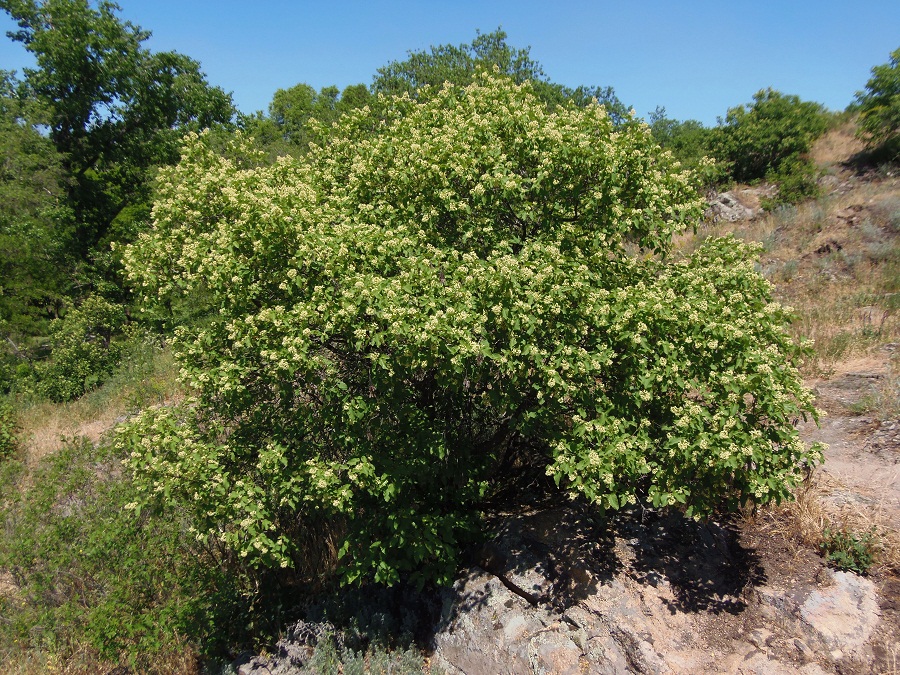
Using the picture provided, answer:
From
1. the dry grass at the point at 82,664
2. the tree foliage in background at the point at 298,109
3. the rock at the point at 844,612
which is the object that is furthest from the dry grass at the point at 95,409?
the tree foliage in background at the point at 298,109

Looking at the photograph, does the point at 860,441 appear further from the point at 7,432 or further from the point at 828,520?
the point at 7,432

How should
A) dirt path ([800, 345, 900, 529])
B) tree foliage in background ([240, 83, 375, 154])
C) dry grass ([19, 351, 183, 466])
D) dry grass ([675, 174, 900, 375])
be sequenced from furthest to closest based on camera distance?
tree foliage in background ([240, 83, 375, 154])
dry grass ([19, 351, 183, 466])
dry grass ([675, 174, 900, 375])
dirt path ([800, 345, 900, 529])

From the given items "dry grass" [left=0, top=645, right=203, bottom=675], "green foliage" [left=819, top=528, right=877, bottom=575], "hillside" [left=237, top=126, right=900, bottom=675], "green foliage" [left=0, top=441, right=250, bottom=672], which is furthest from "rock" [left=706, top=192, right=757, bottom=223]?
"dry grass" [left=0, top=645, right=203, bottom=675]

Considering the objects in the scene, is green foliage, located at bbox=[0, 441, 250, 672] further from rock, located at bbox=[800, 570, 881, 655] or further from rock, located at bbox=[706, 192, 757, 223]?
rock, located at bbox=[706, 192, 757, 223]

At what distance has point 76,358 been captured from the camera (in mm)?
14812

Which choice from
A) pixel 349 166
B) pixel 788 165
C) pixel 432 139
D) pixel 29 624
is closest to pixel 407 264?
pixel 432 139

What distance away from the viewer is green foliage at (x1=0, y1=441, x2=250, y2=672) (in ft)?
20.0

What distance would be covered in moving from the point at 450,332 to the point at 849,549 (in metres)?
4.54

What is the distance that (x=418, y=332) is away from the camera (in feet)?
13.5

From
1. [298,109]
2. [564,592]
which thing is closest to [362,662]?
[564,592]

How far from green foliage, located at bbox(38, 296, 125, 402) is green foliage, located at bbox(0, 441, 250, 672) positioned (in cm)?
738

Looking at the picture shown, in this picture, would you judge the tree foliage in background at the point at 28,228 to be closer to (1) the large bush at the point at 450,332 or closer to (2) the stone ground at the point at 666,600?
(1) the large bush at the point at 450,332

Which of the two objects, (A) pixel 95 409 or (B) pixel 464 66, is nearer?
(A) pixel 95 409

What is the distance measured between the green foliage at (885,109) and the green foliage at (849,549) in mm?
15439
